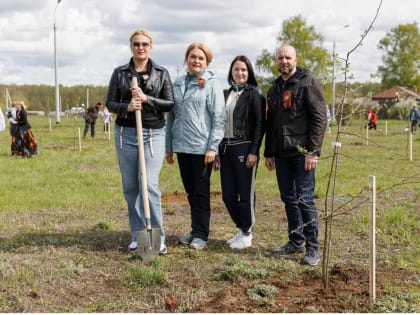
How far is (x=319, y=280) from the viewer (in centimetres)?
→ 452

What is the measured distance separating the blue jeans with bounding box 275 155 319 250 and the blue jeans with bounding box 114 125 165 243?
113 centimetres

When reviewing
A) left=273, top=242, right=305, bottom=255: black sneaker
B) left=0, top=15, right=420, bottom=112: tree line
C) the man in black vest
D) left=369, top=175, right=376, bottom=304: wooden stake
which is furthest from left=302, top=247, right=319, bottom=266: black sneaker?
left=0, top=15, right=420, bottom=112: tree line

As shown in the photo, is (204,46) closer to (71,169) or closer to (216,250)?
(216,250)

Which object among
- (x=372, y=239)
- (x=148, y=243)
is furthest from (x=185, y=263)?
(x=372, y=239)

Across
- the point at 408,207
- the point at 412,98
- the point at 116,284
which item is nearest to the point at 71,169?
the point at 408,207

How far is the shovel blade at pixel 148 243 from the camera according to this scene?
5.00 m

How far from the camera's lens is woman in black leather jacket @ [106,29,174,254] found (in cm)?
493

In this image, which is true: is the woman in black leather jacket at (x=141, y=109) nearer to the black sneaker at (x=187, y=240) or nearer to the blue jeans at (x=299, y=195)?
the black sneaker at (x=187, y=240)

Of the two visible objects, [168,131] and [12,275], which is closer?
[12,275]

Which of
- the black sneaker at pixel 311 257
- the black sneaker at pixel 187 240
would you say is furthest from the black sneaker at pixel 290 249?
the black sneaker at pixel 187 240

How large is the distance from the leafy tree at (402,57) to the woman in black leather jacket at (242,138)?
49.2 m

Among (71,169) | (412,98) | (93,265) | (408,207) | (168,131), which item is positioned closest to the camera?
(412,98)

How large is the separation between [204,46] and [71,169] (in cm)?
805

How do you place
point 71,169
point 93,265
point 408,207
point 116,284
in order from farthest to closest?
point 71,169 < point 408,207 < point 93,265 < point 116,284
